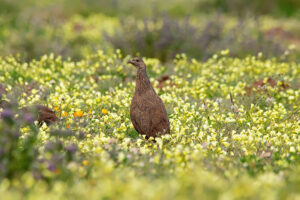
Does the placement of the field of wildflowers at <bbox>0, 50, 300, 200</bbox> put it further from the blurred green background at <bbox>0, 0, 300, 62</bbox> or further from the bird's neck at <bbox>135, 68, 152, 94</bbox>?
the blurred green background at <bbox>0, 0, 300, 62</bbox>

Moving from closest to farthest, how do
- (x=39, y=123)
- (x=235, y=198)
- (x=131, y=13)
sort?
(x=235, y=198), (x=39, y=123), (x=131, y=13)

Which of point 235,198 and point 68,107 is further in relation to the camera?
point 68,107

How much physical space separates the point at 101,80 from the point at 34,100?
72.3 inches

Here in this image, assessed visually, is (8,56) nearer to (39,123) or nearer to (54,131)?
(39,123)

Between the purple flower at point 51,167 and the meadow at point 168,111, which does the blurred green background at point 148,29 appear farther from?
the purple flower at point 51,167

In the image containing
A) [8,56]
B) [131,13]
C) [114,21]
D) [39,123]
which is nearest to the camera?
[39,123]

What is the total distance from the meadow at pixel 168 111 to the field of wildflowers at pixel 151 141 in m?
0.01

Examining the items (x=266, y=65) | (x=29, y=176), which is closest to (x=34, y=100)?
(x=29, y=176)

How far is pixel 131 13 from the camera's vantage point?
57.0ft

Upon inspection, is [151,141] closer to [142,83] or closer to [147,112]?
[147,112]

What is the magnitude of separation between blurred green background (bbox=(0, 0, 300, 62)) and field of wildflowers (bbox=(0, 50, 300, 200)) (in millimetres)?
990

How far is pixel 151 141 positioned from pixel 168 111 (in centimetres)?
135

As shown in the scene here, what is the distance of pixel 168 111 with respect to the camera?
609 centimetres

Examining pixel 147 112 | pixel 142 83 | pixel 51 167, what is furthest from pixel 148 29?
pixel 51 167
